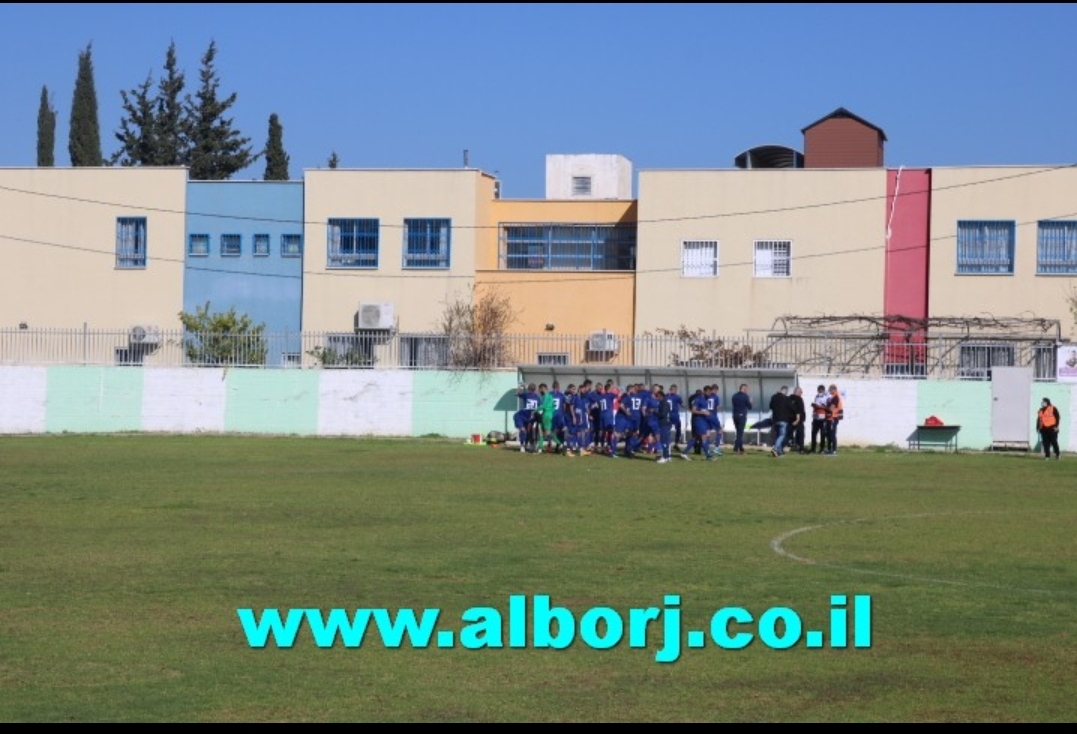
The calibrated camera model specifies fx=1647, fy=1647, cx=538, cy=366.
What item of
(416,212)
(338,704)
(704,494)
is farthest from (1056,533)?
(416,212)

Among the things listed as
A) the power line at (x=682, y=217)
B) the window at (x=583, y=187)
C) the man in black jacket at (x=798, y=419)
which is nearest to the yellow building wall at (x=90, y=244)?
the power line at (x=682, y=217)

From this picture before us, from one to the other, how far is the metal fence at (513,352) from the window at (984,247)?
452cm

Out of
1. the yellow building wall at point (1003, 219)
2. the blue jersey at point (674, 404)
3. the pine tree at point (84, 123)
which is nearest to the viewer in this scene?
the blue jersey at point (674, 404)

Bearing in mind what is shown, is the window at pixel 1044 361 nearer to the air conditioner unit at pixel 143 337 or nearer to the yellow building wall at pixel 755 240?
the yellow building wall at pixel 755 240

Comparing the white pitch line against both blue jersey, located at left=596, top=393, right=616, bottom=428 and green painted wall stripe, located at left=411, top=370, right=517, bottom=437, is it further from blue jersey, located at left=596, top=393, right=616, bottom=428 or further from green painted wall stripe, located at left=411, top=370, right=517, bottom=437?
green painted wall stripe, located at left=411, top=370, right=517, bottom=437

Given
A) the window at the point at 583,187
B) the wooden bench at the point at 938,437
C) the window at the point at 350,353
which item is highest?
the window at the point at 583,187

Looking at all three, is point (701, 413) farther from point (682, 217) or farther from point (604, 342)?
point (682, 217)

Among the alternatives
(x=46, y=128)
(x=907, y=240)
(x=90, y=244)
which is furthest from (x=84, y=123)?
(x=907, y=240)

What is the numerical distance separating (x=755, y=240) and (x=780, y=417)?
14.1 m

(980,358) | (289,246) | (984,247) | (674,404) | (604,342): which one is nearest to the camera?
(674,404)

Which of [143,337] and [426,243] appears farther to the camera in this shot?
[426,243]

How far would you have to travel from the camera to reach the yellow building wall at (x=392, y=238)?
55.5 meters

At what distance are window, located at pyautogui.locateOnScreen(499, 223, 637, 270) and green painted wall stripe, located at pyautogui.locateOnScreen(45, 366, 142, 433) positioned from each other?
15.4 meters

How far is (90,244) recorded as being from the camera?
57.5 meters
